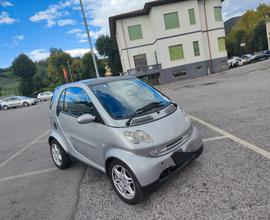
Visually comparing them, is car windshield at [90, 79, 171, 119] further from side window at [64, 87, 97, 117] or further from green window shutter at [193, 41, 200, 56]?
green window shutter at [193, 41, 200, 56]

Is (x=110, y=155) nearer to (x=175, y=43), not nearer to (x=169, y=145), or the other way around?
(x=169, y=145)

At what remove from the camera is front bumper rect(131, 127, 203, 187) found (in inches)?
110

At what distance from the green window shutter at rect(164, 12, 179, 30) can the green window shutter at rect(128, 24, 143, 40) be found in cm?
377

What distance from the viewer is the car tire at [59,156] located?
4.45 metres

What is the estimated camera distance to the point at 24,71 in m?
56.3

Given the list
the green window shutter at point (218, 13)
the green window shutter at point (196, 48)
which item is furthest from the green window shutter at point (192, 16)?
the green window shutter at point (218, 13)

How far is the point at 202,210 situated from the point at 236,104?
18.7 feet

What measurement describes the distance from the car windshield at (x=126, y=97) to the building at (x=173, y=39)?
22.7 meters

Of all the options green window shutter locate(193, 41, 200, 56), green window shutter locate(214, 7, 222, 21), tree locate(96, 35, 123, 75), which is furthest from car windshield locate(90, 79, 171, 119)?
tree locate(96, 35, 123, 75)

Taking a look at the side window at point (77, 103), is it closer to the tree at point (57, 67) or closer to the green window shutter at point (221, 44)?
the green window shutter at point (221, 44)

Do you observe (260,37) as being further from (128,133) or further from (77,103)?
(128,133)

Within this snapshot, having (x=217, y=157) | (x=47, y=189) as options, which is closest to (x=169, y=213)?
(x=217, y=157)

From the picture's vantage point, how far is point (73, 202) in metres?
3.34

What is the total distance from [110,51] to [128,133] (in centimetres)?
4450
